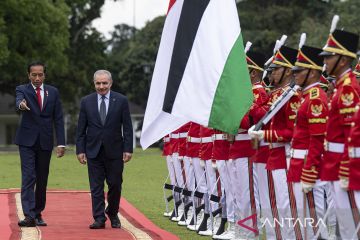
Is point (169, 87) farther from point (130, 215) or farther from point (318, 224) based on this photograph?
point (130, 215)

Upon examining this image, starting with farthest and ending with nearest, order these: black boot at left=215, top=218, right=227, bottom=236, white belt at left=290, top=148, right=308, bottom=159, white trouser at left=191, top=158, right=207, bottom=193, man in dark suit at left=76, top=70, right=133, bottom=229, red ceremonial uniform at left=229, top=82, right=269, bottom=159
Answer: white trouser at left=191, top=158, right=207, bottom=193, man in dark suit at left=76, top=70, right=133, bottom=229, black boot at left=215, top=218, right=227, bottom=236, red ceremonial uniform at left=229, top=82, right=269, bottom=159, white belt at left=290, top=148, right=308, bottom=159

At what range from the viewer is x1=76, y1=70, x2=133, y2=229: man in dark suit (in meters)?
12.9

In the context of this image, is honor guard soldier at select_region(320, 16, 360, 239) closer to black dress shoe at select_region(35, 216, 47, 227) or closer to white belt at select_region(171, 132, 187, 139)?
black dress shoe at select_region(35, 216, 47, 227)

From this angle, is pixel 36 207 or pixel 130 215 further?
pixel 130 215

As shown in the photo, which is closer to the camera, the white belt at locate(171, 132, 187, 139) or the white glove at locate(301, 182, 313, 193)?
the white glove at locate(301, 182, 313, 193)

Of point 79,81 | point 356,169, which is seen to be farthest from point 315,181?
point 79,81

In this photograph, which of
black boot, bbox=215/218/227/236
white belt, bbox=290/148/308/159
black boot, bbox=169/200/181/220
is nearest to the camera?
white belt, bbox=290/148/308/159

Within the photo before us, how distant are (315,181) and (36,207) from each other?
574 centimetres

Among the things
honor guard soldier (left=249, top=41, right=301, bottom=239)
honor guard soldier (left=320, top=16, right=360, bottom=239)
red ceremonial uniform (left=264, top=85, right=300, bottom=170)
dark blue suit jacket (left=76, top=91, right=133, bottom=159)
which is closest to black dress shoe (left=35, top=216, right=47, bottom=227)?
dark blue suit jacket (left=76, top=91, right=133, bottom=159)

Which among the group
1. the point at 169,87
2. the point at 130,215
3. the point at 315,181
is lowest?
the point at 130,215

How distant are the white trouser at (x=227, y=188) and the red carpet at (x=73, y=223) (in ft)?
2.43

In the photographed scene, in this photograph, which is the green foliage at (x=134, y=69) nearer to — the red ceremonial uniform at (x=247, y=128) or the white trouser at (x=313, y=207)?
the red ceremonial uniform at (x=247, y=128)

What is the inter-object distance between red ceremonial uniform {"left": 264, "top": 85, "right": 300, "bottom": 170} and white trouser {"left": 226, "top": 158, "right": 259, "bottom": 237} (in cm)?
117

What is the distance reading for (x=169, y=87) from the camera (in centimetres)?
1061
